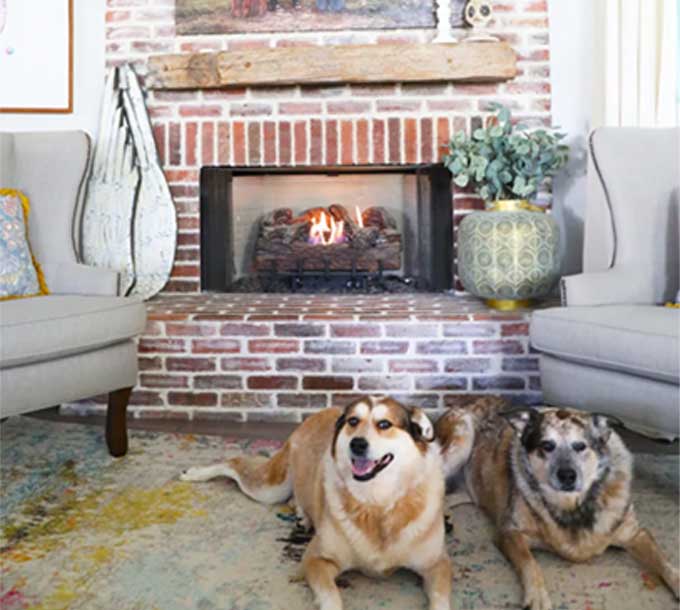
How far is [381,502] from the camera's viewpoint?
1378mm

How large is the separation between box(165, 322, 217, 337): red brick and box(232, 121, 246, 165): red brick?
86 cm

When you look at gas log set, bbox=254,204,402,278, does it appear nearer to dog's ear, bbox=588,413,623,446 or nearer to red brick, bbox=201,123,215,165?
red brick, bbox=201,123,215,165

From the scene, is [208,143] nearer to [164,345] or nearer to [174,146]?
[174,146]

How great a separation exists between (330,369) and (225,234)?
40.6 inches

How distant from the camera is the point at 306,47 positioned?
2.96 metres

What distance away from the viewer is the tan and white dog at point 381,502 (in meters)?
1.36

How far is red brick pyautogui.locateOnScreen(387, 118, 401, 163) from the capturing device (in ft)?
10.1

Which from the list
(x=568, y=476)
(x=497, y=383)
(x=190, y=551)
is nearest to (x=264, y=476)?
(x=190, y=551)

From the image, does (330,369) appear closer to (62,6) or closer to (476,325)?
(476,325)

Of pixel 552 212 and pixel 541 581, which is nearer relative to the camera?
pixel 541 581

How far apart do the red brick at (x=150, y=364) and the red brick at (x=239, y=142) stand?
3.26 feet

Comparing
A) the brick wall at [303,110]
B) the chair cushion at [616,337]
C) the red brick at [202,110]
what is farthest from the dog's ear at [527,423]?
the red brick at [202,110]

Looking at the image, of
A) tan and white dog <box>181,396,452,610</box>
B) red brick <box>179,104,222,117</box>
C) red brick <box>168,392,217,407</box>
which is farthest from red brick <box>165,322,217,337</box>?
tan and white dog <box>181,396,452,610</box>

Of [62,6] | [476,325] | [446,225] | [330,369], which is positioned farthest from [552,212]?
[62,6]
